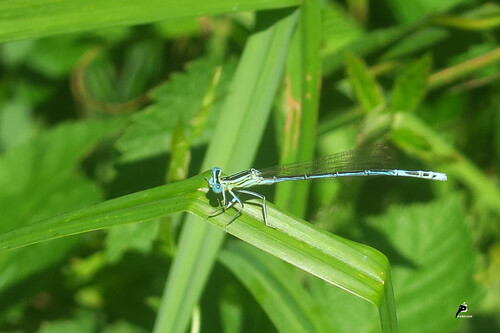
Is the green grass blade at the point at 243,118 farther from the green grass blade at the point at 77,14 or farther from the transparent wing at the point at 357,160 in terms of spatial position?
the transparent wing at the point at 357,160

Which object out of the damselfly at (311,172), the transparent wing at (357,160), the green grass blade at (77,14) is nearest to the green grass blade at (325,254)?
the damselfly at (311,172)

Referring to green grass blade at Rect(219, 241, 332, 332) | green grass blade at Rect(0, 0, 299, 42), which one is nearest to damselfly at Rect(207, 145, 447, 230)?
green grass blade at Rect(219, 241, 332, 332)

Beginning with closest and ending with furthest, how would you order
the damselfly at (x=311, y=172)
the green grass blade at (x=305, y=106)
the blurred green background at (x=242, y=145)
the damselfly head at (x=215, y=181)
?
the damselfly head at (x=215, y=181) < the damselfly at (x=311, y=172) < the blurred green background at (x=242, y=145) < the green grass blade at (x=305, y=106)

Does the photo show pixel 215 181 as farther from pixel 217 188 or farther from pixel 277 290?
pixel 277 290

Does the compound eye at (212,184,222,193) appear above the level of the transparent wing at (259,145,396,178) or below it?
below

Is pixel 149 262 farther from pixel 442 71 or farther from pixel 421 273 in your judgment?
pixel 442 71

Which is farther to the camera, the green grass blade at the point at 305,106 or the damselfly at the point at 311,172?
the green grass blade at the point at 305,106

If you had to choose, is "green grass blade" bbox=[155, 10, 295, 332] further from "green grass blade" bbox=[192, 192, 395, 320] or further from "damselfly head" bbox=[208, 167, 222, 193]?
"green grass blade" bbox=[192, 192, 395, 320]
